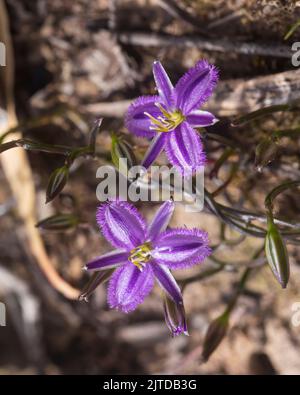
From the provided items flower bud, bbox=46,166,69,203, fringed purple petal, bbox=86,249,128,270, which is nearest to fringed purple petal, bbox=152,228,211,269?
fringed purple petal, bbox=86,249,128,270

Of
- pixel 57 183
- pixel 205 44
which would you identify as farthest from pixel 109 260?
pixel 205 44

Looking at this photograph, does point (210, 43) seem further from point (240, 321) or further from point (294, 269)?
point (240, 321)

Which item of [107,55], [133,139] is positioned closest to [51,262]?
[133,139]

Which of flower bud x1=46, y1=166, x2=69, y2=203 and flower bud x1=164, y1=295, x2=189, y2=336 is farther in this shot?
flower bud x1=46, y1=166, x2=69, y2=203

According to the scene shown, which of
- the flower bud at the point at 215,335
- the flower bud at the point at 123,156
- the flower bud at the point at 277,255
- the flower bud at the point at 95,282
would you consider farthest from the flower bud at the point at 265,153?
the flower bud at the point at 215,335

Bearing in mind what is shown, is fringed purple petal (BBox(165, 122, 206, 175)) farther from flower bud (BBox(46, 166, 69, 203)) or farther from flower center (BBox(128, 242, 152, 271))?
flower bud (BBox(46, 166, 69, 203))

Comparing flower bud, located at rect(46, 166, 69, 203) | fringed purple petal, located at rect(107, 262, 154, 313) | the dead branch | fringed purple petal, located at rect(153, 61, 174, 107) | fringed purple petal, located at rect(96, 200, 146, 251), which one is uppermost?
the dead branch
